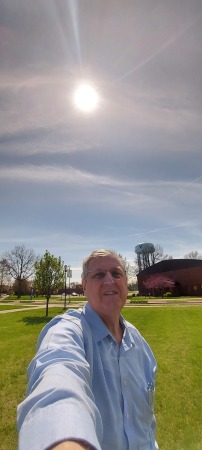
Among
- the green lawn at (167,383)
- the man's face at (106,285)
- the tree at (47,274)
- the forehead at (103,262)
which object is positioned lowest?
the green lawn at (167,383)

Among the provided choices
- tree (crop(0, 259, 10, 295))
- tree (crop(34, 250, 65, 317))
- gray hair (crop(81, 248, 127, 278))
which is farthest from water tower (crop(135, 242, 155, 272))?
gray hair (crop(81, 248, 127, 278))

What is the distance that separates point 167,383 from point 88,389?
708 centimetres

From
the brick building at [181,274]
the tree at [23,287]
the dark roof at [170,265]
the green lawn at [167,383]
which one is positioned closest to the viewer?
the green lawn at [167,383]

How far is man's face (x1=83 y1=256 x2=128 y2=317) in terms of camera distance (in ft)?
7.63

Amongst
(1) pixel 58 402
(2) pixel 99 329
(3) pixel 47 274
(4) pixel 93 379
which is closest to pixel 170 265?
(3) pixel 47 274

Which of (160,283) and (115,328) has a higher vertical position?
(160,283)

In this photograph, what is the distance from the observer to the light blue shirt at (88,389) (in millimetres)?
1060

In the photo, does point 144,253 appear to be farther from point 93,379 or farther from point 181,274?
point 93,379

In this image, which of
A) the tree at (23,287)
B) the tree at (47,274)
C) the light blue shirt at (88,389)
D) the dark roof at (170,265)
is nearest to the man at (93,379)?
the light blue shirt at (88,389)

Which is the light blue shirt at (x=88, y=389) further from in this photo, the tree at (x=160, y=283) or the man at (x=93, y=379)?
the tree at (x=160, y=283)

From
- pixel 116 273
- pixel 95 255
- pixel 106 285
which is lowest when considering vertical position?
pixel 106 285

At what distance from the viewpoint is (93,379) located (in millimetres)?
1886

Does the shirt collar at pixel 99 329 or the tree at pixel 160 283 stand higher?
the tree at pixel 160 283

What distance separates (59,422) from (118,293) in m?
1.38
